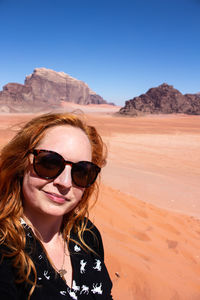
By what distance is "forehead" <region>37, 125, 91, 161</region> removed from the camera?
1315 mm

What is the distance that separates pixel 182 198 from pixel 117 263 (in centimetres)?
350

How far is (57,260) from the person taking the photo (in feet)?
4.54

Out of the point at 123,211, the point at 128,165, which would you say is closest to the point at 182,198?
the point at 123,211

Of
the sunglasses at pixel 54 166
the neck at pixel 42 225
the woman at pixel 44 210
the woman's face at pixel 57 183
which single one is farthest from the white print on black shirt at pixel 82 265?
the sunglasses at pixel 54 166

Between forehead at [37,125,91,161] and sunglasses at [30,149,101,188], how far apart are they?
3 centimetres

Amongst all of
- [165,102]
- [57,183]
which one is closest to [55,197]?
[57,183]

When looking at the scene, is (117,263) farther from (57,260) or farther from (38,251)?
(38,251)

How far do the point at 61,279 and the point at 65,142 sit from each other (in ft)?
2.44

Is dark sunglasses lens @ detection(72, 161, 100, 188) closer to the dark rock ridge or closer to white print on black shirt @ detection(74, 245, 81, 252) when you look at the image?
white print on black shirt @ detection(74, 245, 81, 252)

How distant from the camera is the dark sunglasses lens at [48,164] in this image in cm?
125

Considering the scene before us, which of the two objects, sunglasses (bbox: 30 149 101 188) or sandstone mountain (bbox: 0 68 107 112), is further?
sandstone mountain (bbox: 0 68 107 112)

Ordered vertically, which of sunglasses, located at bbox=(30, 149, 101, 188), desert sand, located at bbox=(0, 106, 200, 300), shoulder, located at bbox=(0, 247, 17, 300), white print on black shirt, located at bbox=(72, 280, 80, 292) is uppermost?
sunglasses, located at bbox=(30, 149, 101, 188)

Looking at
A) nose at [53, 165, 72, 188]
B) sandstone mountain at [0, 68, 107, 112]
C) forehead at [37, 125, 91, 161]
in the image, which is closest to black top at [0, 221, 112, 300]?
nose at [53, 165, 72, 188]

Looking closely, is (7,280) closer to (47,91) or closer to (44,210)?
(44,210)
